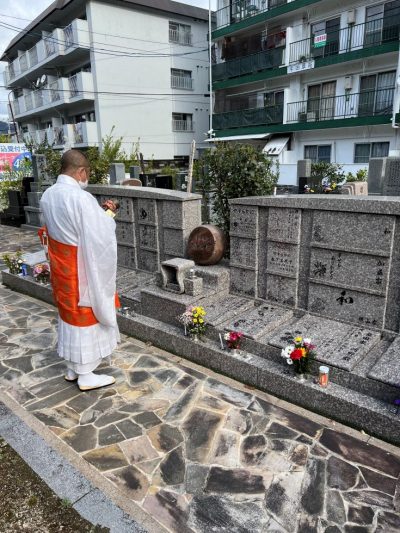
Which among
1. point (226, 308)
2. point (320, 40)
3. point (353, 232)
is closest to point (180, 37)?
point (320, 40)

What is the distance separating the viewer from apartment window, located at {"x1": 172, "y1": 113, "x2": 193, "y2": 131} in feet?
88.7

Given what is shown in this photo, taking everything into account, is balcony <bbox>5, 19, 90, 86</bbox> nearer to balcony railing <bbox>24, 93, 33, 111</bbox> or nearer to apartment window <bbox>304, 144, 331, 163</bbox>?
balcony railing <bbox>24, 93, 33, 111</bbox>

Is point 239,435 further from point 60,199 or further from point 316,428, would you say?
point 60,199

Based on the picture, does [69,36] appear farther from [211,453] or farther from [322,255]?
[211,453]

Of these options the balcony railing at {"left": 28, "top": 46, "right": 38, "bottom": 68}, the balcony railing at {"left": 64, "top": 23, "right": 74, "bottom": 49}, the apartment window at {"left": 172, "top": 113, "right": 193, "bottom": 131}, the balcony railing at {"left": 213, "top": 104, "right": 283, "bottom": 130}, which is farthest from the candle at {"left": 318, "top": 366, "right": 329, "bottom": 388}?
the balcony railing at {"left": 28, "top": 46, "right": 38, "bottom": 68}

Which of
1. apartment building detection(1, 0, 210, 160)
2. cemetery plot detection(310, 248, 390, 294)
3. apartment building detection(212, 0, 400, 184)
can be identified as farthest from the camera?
apartment building detection(1, 0, 210, 160)

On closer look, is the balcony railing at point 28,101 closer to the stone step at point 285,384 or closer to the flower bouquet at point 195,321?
the stone step at point 285,384

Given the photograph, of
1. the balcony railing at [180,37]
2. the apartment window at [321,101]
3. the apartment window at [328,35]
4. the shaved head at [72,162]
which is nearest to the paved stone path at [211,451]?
the shaved head at [72,162]

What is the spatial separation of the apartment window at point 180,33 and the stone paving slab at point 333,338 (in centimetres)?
2589

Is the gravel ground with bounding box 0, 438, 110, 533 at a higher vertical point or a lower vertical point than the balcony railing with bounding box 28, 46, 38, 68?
lower

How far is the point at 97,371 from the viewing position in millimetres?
5141

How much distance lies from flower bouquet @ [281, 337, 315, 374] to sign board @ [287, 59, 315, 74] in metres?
19.7

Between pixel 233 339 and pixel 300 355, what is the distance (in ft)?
2.94

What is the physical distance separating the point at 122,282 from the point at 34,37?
27.7 meters
